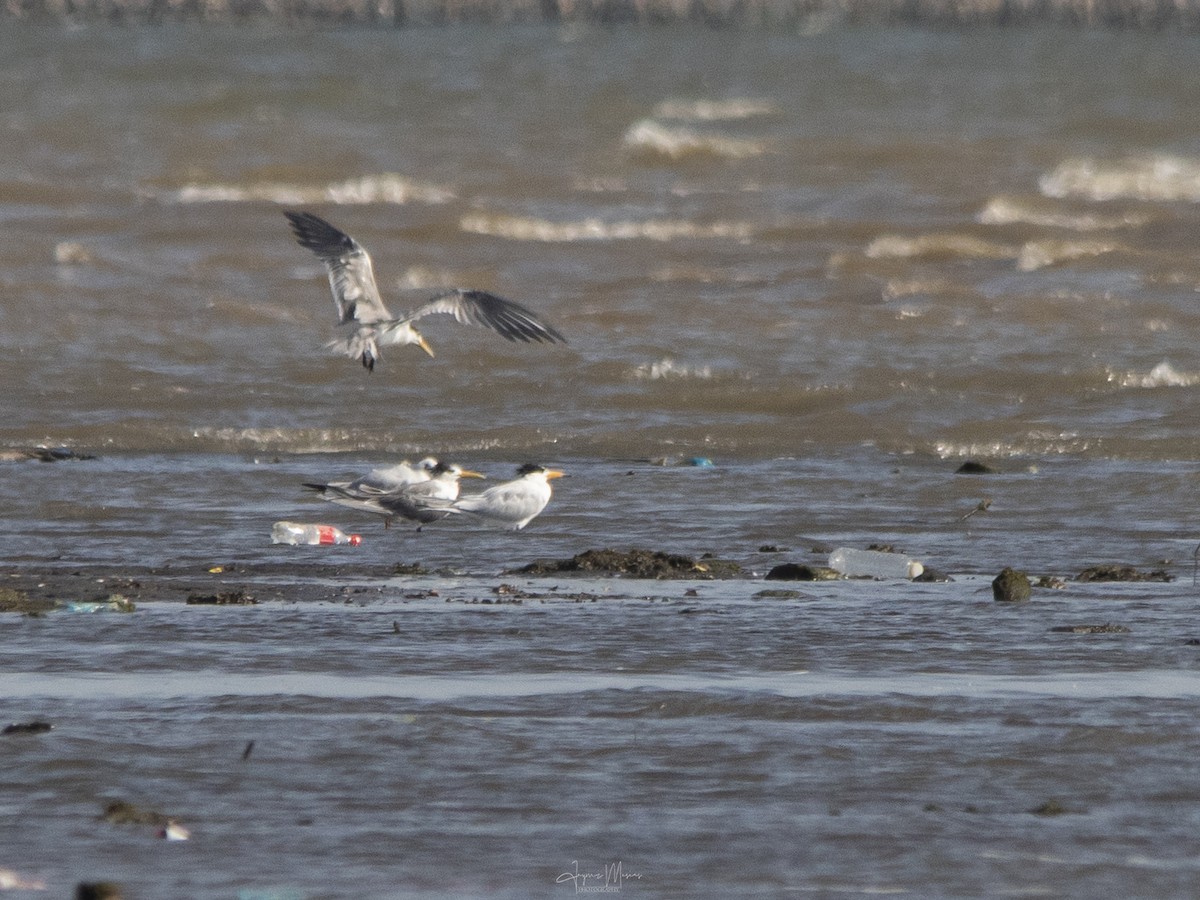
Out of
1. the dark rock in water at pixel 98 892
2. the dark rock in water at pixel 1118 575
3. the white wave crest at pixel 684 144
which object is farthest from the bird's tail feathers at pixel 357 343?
the white wave crest at pixel 684 144

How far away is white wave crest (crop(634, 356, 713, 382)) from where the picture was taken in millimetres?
10570

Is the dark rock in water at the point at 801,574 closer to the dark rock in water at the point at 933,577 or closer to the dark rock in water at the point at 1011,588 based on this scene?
the dark rock in water at the point at 933,577

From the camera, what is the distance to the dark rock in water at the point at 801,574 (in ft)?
19.3

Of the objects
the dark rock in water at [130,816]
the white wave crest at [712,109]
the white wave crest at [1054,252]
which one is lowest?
the dark rock in water at [130,816]

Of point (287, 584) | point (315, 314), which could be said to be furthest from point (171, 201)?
point (287, 584)

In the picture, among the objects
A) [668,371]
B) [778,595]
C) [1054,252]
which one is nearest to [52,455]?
[668,371]

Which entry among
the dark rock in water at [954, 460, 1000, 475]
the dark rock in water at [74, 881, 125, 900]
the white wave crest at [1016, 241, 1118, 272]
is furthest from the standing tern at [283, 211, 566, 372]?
the white wave crest at [1016, 241, 1118, 272]

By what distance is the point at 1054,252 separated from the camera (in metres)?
15.2

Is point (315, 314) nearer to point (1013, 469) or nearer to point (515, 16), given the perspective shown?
point (1013, 469)

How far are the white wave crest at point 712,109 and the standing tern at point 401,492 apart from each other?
20.1 meters

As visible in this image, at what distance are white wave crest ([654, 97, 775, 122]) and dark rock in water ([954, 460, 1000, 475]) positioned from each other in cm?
1867

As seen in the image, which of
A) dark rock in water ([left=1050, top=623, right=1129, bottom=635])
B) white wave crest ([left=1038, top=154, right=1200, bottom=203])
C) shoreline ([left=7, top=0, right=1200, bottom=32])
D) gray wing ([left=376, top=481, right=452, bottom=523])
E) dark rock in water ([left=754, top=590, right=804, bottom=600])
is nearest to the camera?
dark rock in water ([left=1050, top=623, right=1129, bottom=635])

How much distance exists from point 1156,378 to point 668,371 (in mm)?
2249

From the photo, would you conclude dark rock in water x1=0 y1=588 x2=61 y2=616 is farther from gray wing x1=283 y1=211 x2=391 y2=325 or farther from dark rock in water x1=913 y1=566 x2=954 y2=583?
gray wing x1=283 y1=211 x2=391 y2=325
